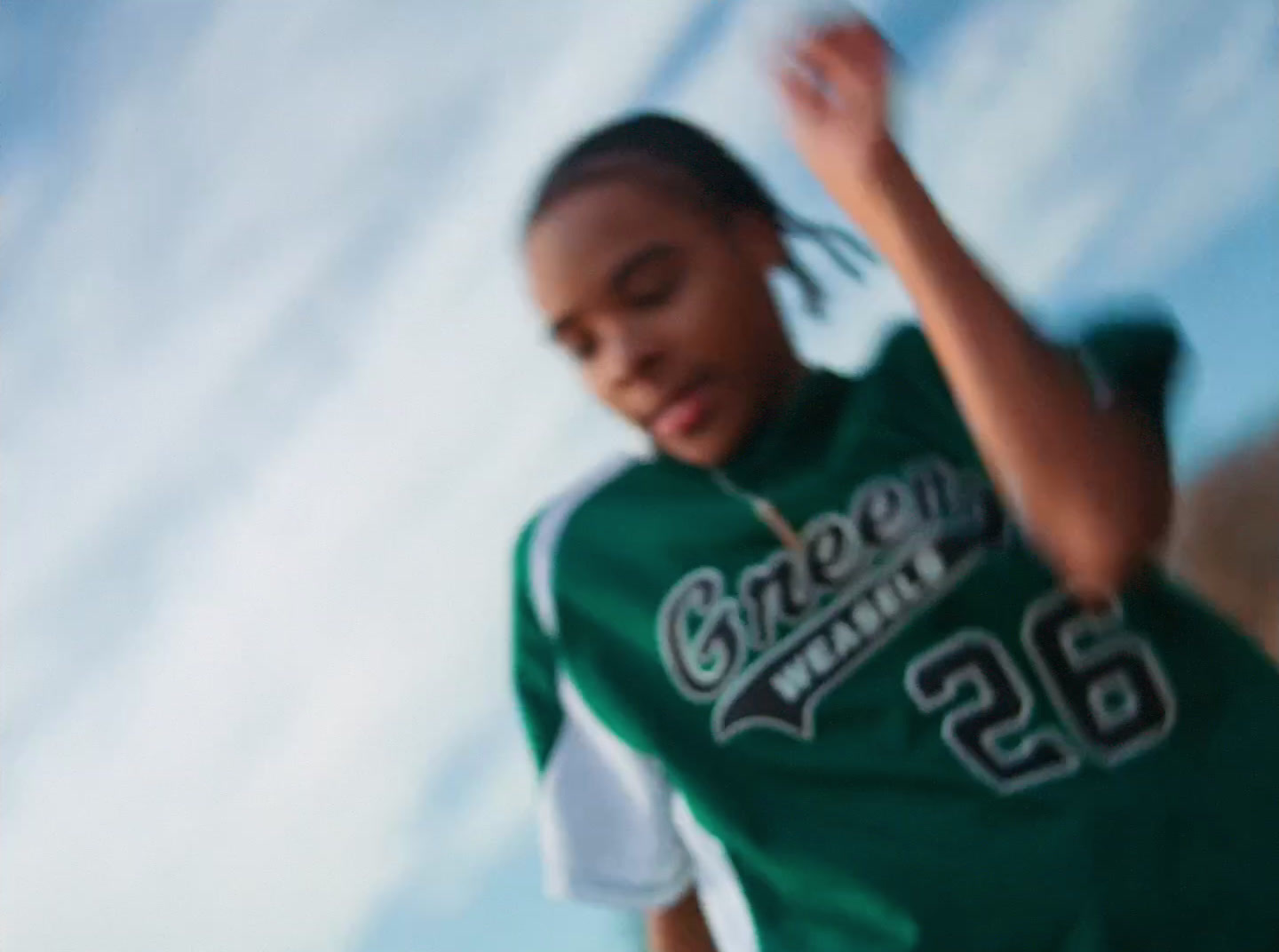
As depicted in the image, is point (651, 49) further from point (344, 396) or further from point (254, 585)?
point (254, 585)

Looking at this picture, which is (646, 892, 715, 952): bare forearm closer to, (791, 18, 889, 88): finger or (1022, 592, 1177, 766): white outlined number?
(1022, 592, 1177, 766): white outlined number

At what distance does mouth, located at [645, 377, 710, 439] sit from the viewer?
0.65 m

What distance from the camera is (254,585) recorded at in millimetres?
824

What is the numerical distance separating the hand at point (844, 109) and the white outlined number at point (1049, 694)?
0.22 metres

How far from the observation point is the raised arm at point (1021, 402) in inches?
22.4

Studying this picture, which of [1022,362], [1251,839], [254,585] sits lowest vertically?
[1251,839]

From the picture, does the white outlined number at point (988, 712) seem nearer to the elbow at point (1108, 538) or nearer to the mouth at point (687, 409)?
the elbow at point (1108, 538)

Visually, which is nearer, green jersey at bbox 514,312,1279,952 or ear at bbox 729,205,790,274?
green jersey at bbox 514,312,1279,952

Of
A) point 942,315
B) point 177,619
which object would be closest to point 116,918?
point 177,619

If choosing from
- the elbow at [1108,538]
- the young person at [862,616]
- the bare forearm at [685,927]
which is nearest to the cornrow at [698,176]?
the young person at [862,616]

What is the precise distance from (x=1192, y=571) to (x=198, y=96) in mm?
684

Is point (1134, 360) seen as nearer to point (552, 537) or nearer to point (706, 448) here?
point (706, 448)

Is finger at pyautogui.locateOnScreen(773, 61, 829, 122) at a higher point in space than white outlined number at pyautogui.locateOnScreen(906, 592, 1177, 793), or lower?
higher

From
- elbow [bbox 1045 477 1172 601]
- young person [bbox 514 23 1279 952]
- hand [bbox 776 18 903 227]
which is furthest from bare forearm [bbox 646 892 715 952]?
hand [bbox 776 18 903 227]
